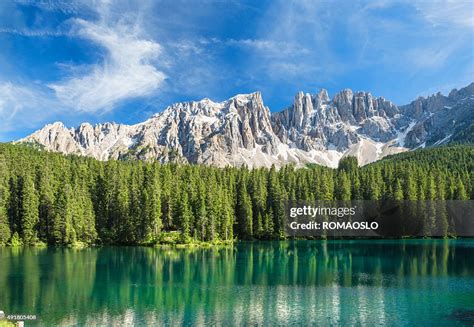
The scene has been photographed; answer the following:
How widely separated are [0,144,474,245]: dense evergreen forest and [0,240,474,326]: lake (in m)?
28.6

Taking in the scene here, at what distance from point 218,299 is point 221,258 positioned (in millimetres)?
39686

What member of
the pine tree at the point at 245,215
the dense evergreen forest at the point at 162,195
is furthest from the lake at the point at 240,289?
the pine tree at the point at 245,215

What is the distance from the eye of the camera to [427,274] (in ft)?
227

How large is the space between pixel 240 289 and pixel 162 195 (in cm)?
8178

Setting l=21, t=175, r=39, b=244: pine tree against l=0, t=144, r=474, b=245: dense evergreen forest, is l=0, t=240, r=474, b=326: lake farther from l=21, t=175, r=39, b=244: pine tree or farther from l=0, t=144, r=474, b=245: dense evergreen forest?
A: l=21, t=175, r=39, b=244: pine tree

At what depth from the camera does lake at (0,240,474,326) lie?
144ft

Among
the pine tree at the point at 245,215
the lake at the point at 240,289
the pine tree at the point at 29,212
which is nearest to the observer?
the lake at the point at 240,289

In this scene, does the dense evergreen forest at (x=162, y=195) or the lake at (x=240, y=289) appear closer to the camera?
the lake at (x=240, y=289)

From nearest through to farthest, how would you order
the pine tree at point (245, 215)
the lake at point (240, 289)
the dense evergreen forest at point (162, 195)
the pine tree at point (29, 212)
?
the lake at point (240, 289) → the pine tree at point (29, 212) → the dense evergreen forest at point (162, 195) → the pine tree at point (245, 215)

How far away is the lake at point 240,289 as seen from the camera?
43906 mm

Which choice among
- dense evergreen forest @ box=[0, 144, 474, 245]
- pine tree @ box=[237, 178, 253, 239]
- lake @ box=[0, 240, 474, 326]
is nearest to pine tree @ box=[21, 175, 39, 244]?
dense evergreen forest @ box=[0, 144, 474, 245]

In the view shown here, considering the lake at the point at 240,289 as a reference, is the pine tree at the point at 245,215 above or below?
above

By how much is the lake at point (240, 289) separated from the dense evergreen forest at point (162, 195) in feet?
94.0

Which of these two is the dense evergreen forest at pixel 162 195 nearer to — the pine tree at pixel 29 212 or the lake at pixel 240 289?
the pine tree at pixel 29 212
